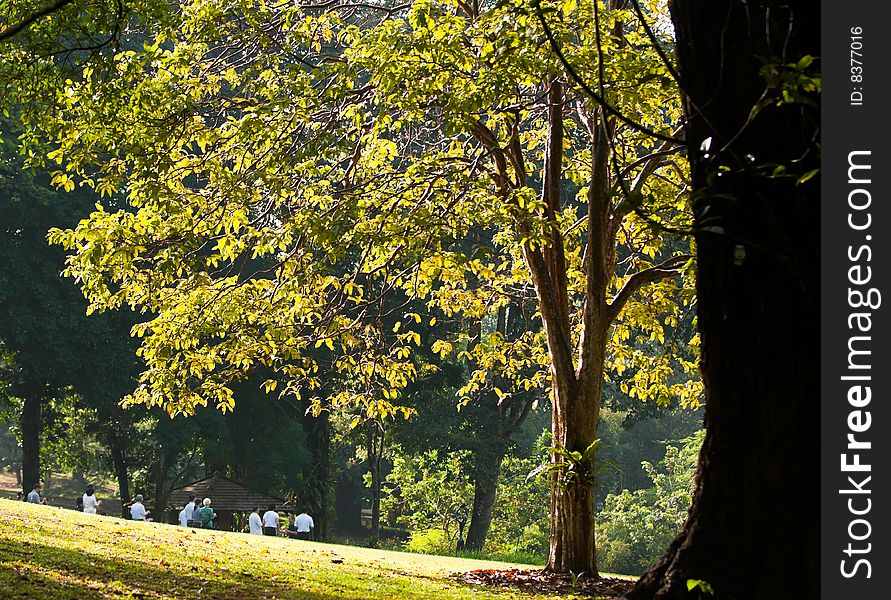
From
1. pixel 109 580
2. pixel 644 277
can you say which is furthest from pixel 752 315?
pixel 644 277

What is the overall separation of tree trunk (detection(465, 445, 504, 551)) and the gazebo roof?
693 centimetres

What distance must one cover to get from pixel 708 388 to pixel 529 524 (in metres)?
34.3

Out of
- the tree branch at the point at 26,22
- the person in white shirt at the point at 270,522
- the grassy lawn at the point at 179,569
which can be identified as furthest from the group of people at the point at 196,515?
the tree branch at the point at 26,22

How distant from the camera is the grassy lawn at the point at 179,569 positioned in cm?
790

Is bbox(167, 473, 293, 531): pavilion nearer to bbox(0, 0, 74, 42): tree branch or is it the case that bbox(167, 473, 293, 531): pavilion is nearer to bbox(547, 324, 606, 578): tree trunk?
bbox(547, 324, 606, 578): tree trunk

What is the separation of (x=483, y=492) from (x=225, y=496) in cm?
931

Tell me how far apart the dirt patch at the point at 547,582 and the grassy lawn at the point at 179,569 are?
46 cm

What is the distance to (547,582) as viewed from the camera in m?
11.8

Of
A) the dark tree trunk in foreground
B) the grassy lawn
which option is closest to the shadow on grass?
the grassy lawn

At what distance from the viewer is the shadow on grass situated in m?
7.38

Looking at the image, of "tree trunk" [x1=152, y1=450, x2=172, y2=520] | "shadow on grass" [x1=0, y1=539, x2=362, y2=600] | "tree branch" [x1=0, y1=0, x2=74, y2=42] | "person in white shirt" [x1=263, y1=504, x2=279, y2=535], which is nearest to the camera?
"tree branch" [x1=0, y1=0, x2=74, y2=42]

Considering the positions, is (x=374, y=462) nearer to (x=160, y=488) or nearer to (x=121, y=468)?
(x=160, y=488)

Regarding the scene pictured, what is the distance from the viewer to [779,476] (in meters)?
4.29

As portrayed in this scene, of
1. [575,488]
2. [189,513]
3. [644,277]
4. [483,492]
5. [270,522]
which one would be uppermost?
[644,277]
